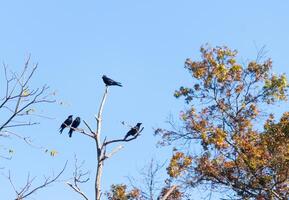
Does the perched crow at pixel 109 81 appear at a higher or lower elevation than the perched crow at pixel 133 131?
higher

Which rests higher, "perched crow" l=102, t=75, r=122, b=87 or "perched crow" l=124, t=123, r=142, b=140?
"perched crow" l=102, t=75, r=122, b=87

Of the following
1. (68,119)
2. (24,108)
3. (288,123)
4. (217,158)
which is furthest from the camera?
(217,158)

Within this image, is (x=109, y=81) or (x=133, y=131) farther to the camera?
(x=109, y=81)

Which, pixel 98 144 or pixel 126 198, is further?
pixel 126 198

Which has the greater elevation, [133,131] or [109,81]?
[109,81]

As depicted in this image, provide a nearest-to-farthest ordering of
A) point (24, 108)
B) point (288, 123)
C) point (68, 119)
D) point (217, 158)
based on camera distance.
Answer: point (24, 108), point (68, 119), point (288, 123), point (217, 158)

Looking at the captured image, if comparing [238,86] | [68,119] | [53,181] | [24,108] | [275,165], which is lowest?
[53,181]

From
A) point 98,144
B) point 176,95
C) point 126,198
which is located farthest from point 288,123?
point 98,144

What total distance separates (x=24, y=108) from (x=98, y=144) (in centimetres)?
105

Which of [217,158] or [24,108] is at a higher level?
[217,158]

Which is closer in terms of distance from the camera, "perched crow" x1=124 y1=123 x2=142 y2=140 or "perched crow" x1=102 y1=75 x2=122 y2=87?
"perched crow" x1=124 y1=123 x2=142 y2=140

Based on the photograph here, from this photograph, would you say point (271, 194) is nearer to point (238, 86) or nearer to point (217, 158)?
point (217, 158)

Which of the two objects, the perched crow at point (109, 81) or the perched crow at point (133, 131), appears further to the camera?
the perched crow at point (109, 81)

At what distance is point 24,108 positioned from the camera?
24.0 feet
